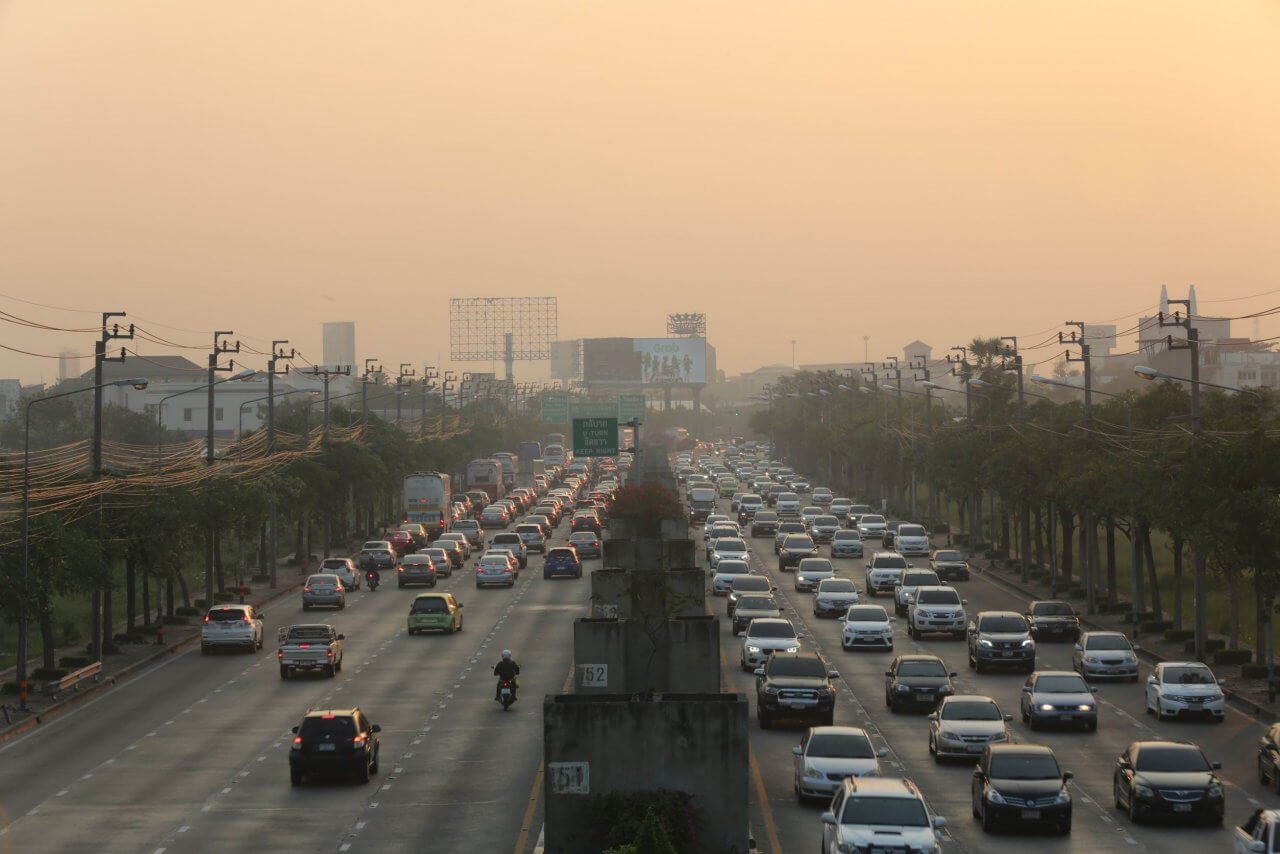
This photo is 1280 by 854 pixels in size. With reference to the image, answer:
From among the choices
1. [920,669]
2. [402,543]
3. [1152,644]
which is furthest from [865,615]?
[402,543]

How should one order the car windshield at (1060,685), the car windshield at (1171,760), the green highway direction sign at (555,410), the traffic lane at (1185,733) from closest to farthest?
the car windshield at (1171,760) → the traffic lane at (1185,733) → the car windshield at (1060,685) → the green highway direction sign at (555,410)

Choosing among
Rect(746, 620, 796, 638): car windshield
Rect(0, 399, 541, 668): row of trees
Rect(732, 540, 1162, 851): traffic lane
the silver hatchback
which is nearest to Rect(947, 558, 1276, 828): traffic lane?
Rect(732, 540, 1162, 851): traffic lane

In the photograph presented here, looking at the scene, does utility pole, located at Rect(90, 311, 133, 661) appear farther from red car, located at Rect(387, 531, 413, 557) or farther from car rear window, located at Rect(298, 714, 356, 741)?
red car, located at Rect(387, 531, 413, 557)

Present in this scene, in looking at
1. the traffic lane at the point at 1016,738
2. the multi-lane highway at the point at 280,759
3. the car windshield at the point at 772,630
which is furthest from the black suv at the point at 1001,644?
the multi-lane highway at the point at 280,759

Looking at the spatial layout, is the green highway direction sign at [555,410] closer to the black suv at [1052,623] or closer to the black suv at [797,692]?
the black suv at [1052,623]

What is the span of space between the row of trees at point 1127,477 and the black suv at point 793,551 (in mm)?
8097

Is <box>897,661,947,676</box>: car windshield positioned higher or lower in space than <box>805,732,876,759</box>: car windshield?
lower

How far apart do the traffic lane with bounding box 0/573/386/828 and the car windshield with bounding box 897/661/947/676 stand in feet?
54.2

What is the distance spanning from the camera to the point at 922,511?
13738 centimetres

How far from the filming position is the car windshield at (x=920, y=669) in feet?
137

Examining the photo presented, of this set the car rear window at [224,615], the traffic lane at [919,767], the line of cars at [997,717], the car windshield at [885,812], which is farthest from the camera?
the car rear window at [224,615]

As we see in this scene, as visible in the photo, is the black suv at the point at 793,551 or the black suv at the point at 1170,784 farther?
the black suv at the point at 793,551

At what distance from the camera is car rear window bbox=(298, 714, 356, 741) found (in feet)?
110

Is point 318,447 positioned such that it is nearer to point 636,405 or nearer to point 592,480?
point 636,405
